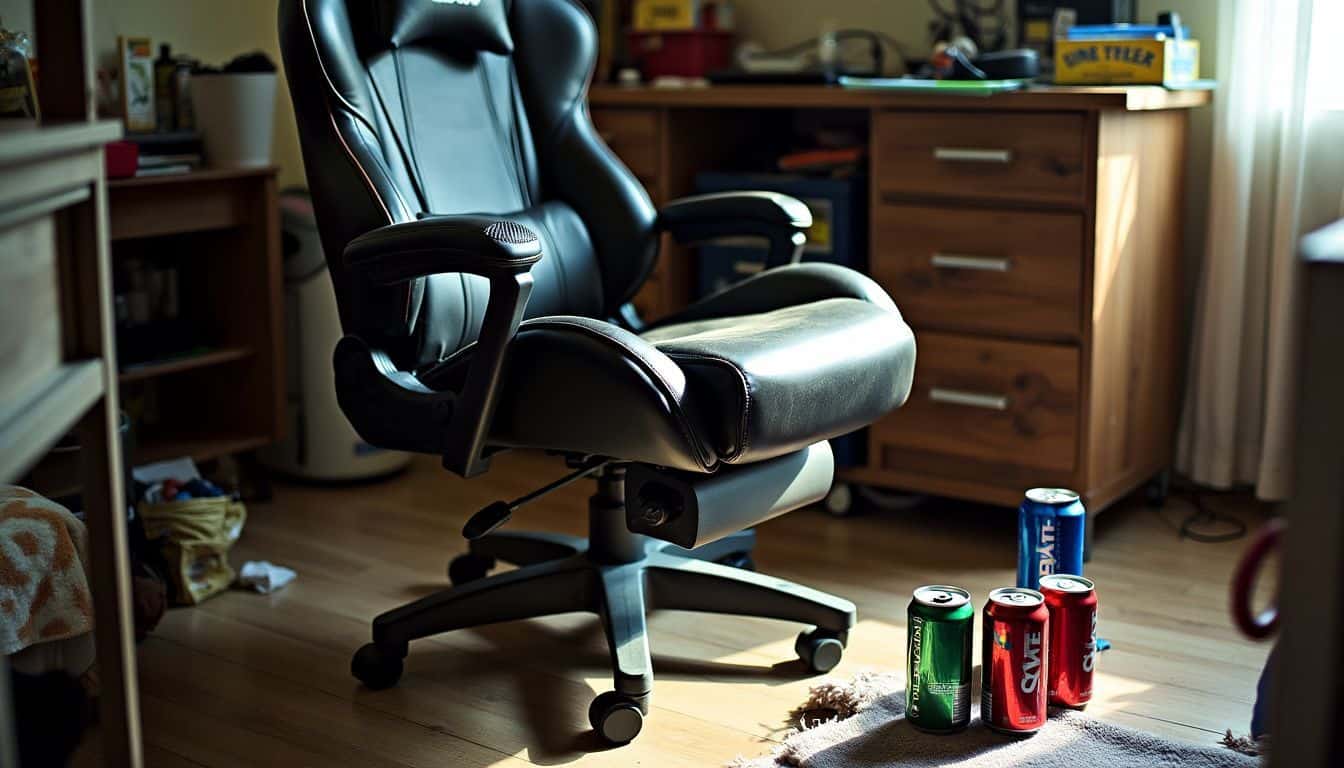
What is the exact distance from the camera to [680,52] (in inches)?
122

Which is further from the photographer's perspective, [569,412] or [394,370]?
[394,370]

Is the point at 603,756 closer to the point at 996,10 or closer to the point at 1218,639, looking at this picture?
the point at 1218,639

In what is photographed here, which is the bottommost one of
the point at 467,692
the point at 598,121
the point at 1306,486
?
the point at 467,692

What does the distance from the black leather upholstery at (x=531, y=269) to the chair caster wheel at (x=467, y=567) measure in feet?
1.55

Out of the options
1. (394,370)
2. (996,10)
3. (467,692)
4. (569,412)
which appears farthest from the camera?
(996,10)

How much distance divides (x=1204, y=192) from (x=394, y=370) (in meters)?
1.71

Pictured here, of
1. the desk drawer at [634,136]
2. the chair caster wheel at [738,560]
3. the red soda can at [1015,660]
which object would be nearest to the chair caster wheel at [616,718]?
the red soda can at [1015,660]

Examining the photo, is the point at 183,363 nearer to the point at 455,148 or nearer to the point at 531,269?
the point at 455,148

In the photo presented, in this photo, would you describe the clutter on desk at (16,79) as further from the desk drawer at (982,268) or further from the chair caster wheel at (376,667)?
the desk drawer at (982,268)

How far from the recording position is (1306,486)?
0.92 m

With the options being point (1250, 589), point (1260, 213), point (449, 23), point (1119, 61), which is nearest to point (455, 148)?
point (449, 23)

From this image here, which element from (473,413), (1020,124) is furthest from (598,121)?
(473,413)

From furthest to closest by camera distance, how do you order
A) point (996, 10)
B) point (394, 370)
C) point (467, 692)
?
point (996, 10)
point (467, 692)
point (394, 370)

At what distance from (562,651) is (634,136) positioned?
120cm
